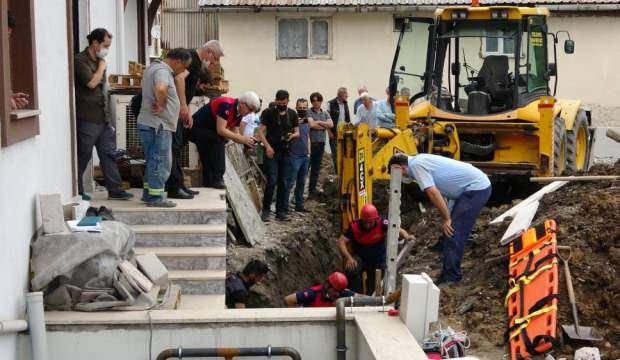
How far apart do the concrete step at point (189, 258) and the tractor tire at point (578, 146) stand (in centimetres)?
616

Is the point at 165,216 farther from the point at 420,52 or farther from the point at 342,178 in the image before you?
the point at 420,52

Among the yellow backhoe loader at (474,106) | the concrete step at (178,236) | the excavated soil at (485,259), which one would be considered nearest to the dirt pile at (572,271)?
the excavated soil at (485,259)

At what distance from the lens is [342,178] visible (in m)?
13.9

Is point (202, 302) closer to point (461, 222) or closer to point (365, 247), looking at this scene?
point (461, 222)

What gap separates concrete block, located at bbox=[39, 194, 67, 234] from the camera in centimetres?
827

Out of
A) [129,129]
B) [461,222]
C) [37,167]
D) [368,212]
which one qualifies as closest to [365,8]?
[129,129]

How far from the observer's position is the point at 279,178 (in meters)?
15.0

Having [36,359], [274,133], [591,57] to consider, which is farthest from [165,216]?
[591,57]

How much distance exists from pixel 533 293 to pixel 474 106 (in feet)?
19.6

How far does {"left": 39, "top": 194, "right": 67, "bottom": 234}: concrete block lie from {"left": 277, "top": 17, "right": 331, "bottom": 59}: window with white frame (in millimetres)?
16743

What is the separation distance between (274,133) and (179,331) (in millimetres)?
6793

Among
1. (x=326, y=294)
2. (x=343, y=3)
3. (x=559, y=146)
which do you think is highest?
(x=343, y=3)

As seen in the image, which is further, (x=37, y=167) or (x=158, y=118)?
(x=158, y=118)

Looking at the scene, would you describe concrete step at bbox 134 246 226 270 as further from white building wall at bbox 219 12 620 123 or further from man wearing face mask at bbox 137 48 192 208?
white building wall at bbox 219 12 620 123
